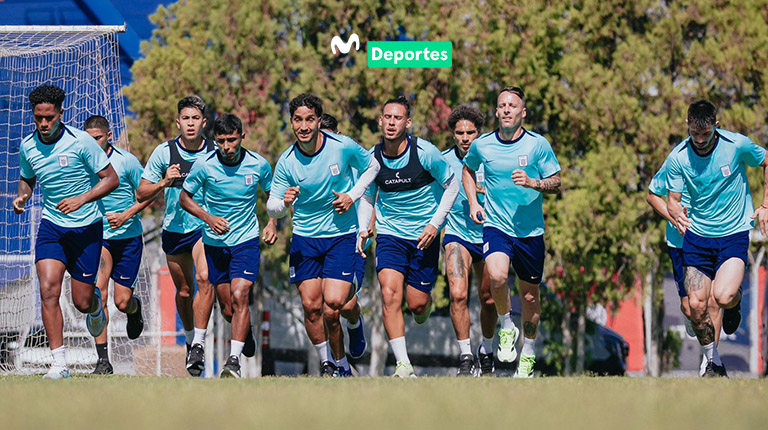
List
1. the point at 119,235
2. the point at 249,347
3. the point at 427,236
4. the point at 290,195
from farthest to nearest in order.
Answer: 1. the point at 119,235
2. the point at 249,347
3. the point at 427,236
4. the point at 290,195

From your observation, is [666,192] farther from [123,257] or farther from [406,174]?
[123,257]

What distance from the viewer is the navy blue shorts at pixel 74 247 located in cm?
1247

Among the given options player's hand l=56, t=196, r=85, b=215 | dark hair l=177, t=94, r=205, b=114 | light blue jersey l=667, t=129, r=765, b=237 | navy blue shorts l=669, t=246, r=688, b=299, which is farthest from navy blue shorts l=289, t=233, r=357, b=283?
navy blue shorts l=669, t=246, r=688, b=299

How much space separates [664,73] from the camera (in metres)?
29.1

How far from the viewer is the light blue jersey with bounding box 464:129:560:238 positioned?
13.1m

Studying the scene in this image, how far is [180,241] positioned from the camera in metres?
14.4

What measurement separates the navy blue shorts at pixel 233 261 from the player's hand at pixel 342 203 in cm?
109

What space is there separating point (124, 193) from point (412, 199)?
372 centimetres

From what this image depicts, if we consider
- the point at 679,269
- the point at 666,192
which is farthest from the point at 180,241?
the point at 679,269

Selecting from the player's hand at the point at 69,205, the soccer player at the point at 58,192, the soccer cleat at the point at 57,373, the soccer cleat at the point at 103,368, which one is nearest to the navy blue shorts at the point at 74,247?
the soccer player at the point at 58,192

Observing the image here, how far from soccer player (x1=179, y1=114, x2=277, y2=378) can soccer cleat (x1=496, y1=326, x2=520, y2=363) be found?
273 cm

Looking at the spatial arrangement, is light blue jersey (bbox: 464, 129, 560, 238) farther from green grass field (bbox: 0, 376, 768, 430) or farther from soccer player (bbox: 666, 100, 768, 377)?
green grass field (bbox: 0, 376, 768, 430)

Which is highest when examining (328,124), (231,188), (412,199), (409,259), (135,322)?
(328,124)

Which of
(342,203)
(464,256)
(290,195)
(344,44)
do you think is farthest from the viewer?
(344,44)
